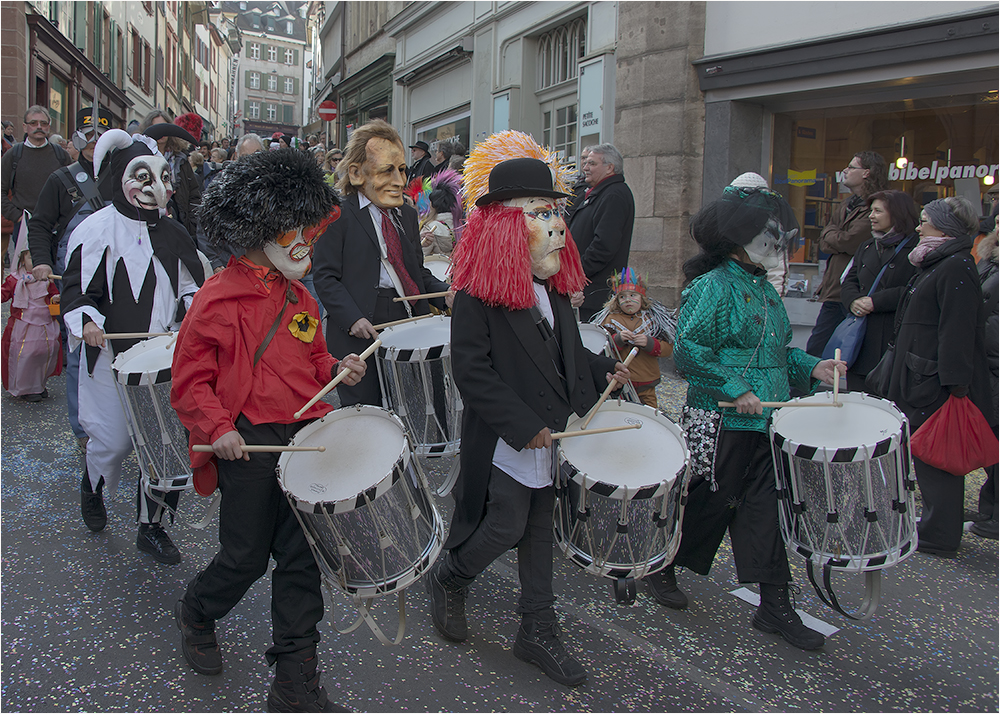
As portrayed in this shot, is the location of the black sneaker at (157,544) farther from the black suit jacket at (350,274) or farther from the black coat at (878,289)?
the black coat at (878,289)

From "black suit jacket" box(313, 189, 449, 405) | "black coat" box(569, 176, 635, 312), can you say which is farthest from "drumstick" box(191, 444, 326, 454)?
"black coat" box(569, 176, 635, 312)

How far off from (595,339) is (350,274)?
1.40 metres

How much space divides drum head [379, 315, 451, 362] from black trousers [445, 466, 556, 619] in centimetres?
101

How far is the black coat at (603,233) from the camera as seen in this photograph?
542 cm

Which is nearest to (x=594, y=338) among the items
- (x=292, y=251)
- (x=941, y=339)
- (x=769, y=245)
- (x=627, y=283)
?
(x=627, y=283)

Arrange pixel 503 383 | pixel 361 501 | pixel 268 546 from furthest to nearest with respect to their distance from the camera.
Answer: pixel 503 383 → pixel 268 546 → pixel 361 501

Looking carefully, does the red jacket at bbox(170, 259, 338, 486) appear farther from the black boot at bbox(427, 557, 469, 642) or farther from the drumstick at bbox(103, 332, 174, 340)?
the drumstick at bbox(103, 332, 174, 340)

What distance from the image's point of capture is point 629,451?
2.78m

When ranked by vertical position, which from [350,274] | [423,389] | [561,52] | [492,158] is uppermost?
[561,52]

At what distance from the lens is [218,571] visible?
263 cm

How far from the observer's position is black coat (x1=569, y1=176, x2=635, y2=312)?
5.42 metres

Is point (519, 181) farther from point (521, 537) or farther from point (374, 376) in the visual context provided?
point (374, 376)

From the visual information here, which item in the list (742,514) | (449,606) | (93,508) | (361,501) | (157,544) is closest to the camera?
(361,501)

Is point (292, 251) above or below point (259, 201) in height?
below
